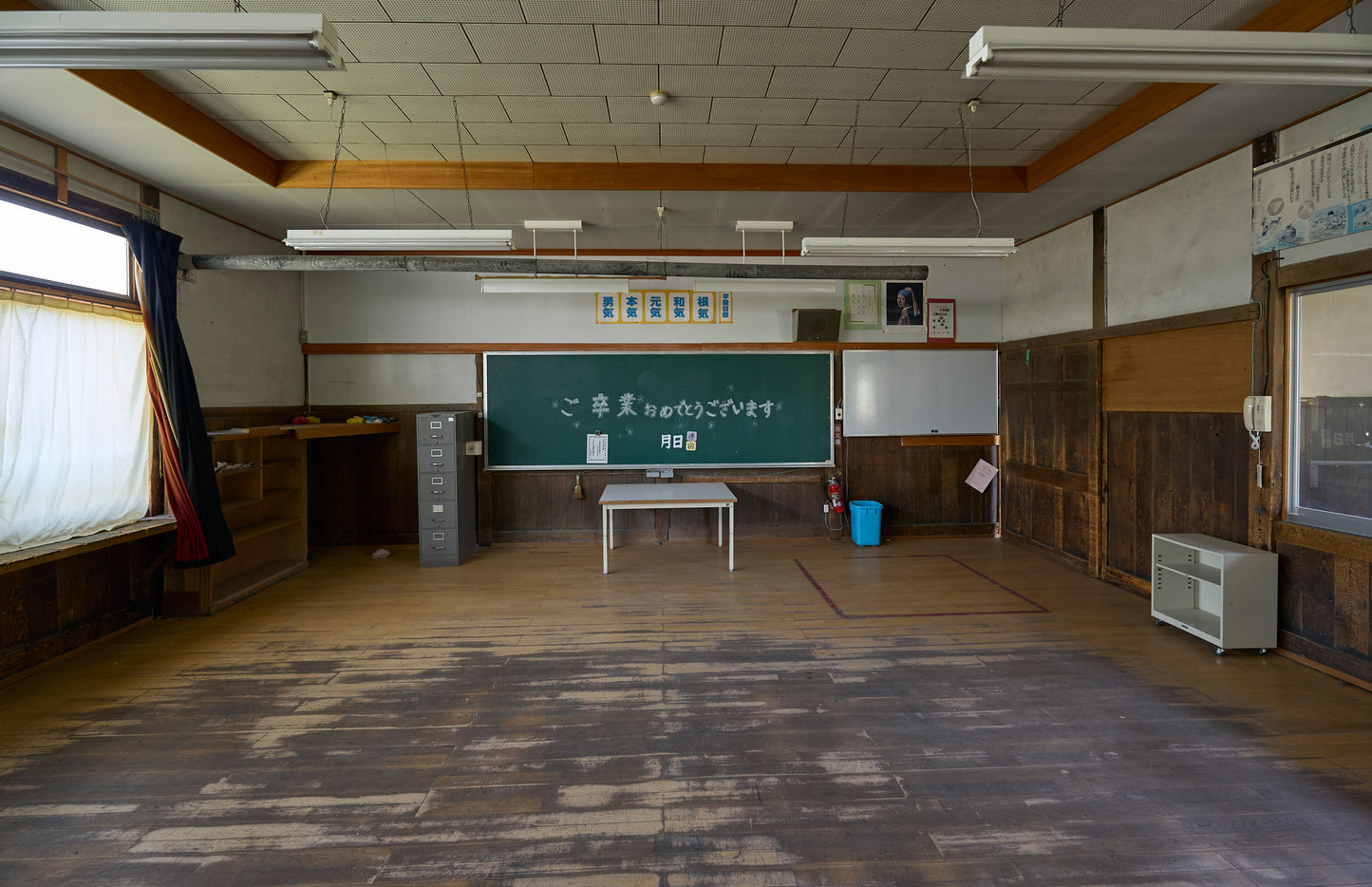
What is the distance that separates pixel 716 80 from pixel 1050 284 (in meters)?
4.13

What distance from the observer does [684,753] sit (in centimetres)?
263

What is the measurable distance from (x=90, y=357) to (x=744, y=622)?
449 cm

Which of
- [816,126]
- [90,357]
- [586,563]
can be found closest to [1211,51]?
[816,126]

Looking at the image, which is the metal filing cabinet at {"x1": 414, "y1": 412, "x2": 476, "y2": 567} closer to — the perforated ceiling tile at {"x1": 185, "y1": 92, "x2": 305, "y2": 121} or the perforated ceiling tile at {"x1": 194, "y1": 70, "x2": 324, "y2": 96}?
the perforated ceiling tile at {"x1": 185, "y1": 92, "x2": 305, "y2": 121}

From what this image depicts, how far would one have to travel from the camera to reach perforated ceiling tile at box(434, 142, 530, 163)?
424cm

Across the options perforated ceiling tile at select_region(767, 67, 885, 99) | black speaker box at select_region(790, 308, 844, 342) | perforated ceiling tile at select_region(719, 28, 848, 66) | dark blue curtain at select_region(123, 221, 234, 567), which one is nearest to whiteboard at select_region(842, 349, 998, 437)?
black speaker box at select_region(790, 308, 844, 342)

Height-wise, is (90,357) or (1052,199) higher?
(1052,199)

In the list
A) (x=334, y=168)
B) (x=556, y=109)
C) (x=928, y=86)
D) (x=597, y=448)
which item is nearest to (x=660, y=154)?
(x=556, y=109)

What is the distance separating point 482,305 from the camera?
6488 mm

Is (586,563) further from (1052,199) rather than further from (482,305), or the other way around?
(1052,199)

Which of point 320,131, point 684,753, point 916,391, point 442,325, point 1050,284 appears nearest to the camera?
point 684,753

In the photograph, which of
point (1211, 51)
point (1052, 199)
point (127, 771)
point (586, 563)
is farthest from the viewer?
point (586, 563)

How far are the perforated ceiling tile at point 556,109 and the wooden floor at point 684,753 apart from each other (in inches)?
128

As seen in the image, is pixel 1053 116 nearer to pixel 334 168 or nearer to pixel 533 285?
pixel 533 285
